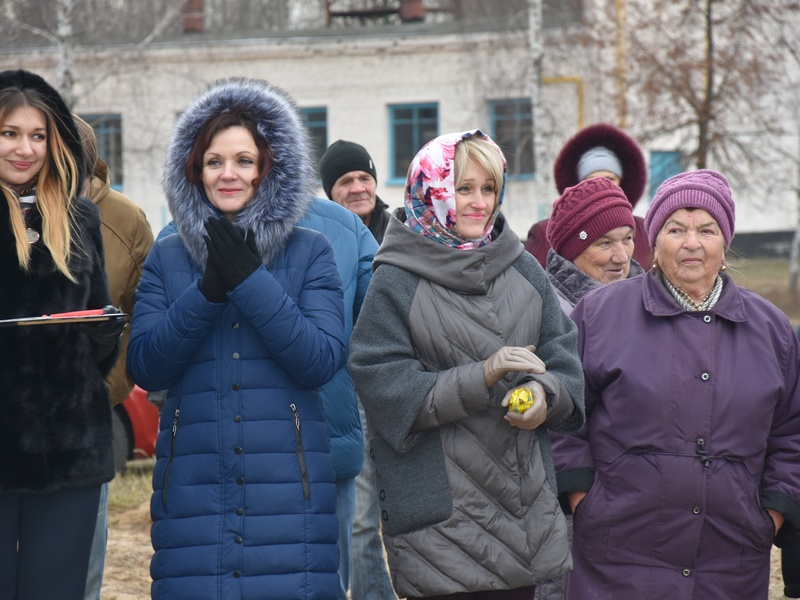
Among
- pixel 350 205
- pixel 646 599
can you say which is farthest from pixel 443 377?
pixel 350 205

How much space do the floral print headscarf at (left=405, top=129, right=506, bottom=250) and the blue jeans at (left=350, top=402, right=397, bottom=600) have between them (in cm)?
175

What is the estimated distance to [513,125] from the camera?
2294 cm

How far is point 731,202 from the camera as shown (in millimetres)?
3555

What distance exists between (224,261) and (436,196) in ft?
2.13

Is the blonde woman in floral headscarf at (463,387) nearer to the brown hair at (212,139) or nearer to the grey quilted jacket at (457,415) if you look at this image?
the grey quilted jacket at (457,415)

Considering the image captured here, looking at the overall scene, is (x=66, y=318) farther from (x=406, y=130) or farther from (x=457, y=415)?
(x=406, y=130)

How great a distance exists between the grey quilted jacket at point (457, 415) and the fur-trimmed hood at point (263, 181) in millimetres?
352

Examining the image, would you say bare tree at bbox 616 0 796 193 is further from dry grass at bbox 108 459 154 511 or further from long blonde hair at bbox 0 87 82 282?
long blonde hair at bbox 0 87 82 282

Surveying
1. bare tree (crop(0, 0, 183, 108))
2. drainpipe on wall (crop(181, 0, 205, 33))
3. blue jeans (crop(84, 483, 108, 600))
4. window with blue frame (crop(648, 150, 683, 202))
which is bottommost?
blue jeans (crop(84, 483, 108, 600))

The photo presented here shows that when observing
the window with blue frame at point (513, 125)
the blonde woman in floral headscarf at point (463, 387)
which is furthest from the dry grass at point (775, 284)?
the blonde woman in floral headscarf at point (463, 387)

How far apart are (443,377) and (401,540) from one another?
1.57ft

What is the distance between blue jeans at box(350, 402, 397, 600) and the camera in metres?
4.97

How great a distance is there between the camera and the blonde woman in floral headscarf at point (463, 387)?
122 inches

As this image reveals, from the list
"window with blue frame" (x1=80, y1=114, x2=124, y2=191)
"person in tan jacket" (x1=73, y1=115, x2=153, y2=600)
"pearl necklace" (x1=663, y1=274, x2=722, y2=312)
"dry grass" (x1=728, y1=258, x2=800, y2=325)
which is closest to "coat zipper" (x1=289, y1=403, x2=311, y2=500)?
"person in tan jacket" (x1=73, y1=115, x2=153, y2=600)
